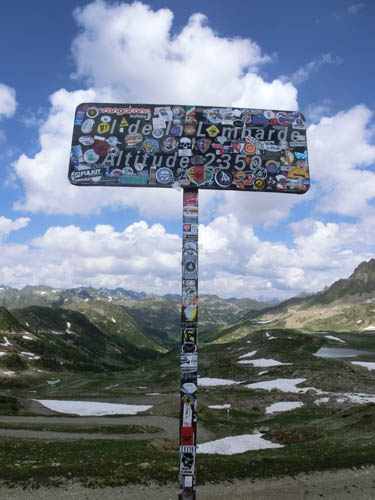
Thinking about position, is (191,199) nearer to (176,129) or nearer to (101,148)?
(176,129)

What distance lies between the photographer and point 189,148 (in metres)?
10.0

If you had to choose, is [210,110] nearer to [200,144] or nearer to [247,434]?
[200,144]

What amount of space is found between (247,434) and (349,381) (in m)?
43.6

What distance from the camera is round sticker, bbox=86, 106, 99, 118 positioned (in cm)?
1038

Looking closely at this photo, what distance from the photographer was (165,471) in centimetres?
1892

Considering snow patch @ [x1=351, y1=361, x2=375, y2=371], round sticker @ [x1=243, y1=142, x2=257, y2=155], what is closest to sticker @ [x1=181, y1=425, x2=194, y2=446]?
round sticker @ [x1=243, y1=142, x2=257, y2=155]

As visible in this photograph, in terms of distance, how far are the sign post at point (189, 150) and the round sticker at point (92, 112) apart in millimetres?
32

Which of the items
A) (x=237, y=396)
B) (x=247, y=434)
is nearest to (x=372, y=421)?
(x=247, y=434)

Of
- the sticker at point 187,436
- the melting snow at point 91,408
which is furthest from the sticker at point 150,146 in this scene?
the melting snow at point 91,408

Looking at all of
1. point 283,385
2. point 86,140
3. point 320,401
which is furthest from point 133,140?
point 283,385

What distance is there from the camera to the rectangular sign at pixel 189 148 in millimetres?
10008

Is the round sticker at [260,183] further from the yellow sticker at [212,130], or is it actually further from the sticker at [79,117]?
the sticker at [79,117]

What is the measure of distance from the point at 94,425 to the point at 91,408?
22324 millimetres

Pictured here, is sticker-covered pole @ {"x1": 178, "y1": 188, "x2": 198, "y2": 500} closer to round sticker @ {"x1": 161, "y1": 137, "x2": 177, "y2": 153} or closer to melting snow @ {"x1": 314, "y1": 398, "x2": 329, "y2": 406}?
round sticker @ {"x1": 161, "y1": 137, "x2": 177, "y2": 153}
